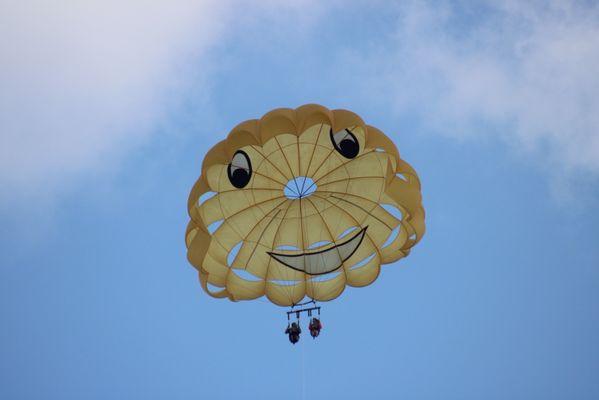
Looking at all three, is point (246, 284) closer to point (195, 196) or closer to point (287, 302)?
point (287, 302)

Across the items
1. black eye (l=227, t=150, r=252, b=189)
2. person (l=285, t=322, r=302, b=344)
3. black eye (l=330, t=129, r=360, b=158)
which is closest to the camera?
black eye (l=330, t=129, r=360, b=158)

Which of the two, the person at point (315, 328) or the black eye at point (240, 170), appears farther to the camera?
the person at point (315, 328)

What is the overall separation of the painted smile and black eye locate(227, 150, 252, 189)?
2.27m

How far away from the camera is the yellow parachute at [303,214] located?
70.4ft

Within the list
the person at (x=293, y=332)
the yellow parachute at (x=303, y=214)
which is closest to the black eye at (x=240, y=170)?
the yellow parachute at (x=303, y=214)

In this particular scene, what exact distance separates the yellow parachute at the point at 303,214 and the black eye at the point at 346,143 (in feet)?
0.08

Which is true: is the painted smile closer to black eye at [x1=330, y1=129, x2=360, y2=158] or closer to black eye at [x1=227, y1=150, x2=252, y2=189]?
black eye at [x1=227, y1=150, x2=252, y2=189]

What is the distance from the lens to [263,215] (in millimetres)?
22844

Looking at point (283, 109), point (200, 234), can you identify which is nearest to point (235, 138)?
point (283, 109)

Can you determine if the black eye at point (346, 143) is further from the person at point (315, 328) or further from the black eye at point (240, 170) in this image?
the person at point (315, 328)

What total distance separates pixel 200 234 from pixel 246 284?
250cm

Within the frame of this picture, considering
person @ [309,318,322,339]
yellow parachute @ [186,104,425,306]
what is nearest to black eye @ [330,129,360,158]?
yellow parachute @ [186,104,425,306]

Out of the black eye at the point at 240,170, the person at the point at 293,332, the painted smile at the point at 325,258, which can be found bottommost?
the person at the point at 293,332

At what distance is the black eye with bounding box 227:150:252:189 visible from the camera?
2158 cm
